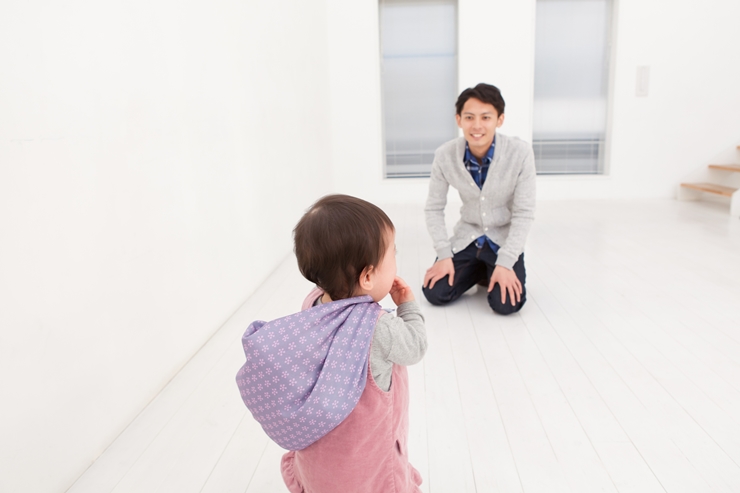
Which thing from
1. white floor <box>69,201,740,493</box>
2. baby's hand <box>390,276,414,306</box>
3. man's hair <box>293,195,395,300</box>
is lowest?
white floor <box>69,201,740,493</box>

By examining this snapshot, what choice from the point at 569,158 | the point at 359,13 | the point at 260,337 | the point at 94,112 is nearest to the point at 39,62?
the point at 94,112

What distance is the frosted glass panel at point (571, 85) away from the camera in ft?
18.2

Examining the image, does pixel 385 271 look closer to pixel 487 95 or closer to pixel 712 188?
pixel 487 95

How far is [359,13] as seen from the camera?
18.0ft

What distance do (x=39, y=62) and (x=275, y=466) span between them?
1.11m

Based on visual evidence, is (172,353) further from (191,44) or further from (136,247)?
(191,44)

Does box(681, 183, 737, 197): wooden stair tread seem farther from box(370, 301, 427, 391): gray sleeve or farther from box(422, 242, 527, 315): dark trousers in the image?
box(370, 301, 427, 391): gray sleeve

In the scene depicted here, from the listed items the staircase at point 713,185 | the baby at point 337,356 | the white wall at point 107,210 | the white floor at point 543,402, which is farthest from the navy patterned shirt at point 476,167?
the staircase at point 713,185

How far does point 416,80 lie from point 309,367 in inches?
208

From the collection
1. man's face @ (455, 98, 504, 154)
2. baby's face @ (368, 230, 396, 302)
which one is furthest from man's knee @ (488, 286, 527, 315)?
baby's face @ (368, 230, 396, 302)

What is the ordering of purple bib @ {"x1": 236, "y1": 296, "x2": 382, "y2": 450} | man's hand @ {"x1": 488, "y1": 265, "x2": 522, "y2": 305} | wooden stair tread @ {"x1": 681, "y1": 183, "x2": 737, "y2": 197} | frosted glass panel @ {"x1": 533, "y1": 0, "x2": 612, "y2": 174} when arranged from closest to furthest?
purple bib @ {"x1": 236, "y1": 296, "x2": 382, "y2": 450} → man's hand @ {"x1": 488, "y1": 265, "x2": 522, "y2": 305} → wooden stair tread @ {"x1": 681, "y1": 183, "x2": 737, "y2": 197} → frosted glass panel @ {"x1": 533, "y1": 0, "x2": 612, "y2": 174}

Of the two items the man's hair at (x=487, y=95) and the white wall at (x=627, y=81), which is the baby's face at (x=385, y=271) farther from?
the white wall at (x=627, y=81)

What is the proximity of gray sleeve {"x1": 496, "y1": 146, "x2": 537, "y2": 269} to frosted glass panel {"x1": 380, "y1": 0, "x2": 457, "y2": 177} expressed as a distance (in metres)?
3.41

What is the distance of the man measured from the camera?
2.39 meters
